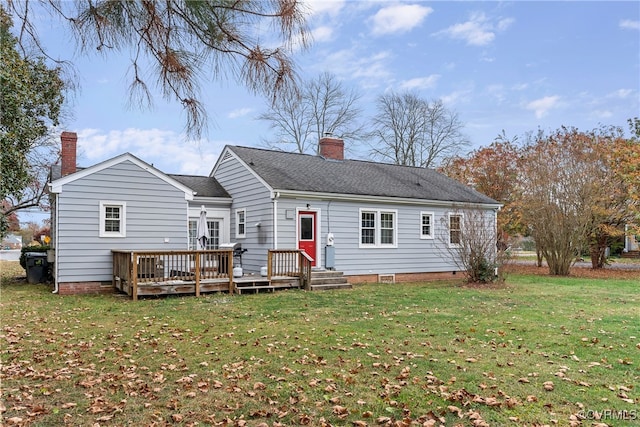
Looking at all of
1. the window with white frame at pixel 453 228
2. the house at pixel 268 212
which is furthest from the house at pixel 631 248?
the house at pixel 268 212

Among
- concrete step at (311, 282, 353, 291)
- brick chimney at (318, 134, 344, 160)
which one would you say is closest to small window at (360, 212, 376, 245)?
concrete step at (311, 282, 353, 291)

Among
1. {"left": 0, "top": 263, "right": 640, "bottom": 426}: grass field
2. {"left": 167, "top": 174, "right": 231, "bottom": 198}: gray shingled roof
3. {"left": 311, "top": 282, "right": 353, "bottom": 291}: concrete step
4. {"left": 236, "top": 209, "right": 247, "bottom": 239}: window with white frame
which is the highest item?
{"left": 167, "top": 174, "right": 231, "bottom": 198}: gray shingled roof

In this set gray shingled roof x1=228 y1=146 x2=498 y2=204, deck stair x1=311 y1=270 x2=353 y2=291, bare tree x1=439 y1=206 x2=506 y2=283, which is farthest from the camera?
gray shingled roof x1=228 y1=146 x2=498 y2=204

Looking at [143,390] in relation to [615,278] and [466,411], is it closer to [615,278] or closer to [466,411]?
[466,411]

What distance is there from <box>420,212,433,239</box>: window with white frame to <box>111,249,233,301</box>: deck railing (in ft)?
25.0

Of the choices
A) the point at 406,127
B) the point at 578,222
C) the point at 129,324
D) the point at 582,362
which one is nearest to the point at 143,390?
the point at 129,324

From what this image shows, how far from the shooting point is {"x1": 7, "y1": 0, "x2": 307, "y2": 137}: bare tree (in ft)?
10.0

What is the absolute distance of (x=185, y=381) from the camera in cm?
487

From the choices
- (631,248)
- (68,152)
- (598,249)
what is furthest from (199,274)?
(631,248)

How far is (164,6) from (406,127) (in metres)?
28.5

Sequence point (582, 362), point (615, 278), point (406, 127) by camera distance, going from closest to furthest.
Result: point (582, 362) < point (615, 278) < point (406, 127)

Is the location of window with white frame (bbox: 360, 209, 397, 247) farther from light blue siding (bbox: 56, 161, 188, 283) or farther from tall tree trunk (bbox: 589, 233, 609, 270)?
tall tree trunk (bbox: 589, 233, 609, 270)

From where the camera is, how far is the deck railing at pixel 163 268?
11.0 m

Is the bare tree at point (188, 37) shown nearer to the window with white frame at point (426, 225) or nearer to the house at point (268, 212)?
the house at point (268, 212)
